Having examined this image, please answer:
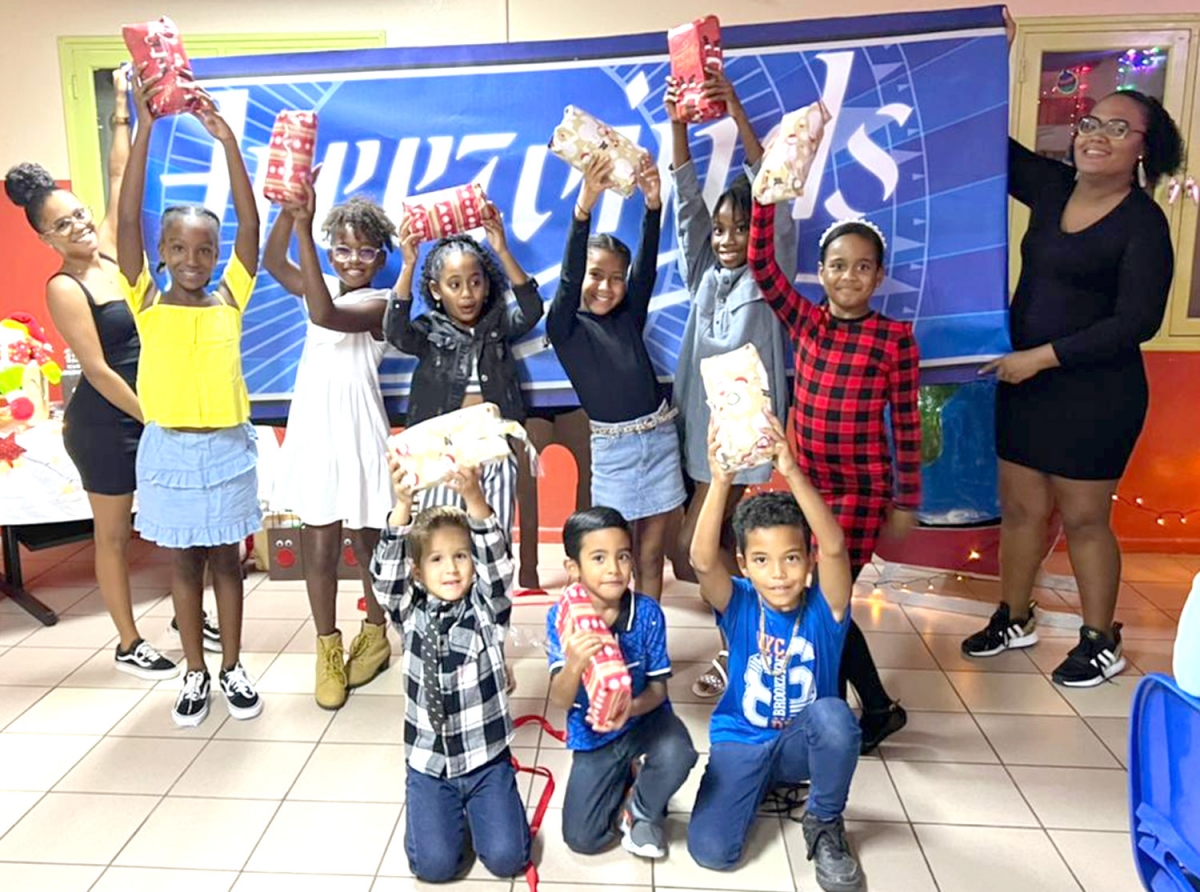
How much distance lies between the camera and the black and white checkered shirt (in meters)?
2.03

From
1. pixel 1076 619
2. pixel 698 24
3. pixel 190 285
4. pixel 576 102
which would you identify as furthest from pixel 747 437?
pixel 1076 619

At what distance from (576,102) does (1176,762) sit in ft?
7.18

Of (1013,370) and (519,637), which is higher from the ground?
(1013,370)

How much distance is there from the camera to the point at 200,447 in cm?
256

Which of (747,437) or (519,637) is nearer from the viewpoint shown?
(747,437)

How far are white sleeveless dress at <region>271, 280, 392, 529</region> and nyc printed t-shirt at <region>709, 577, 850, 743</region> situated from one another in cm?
114

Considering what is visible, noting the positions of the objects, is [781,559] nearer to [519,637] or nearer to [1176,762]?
[1176,762]

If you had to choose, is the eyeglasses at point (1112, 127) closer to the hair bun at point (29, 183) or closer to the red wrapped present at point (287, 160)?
the red wrapped present at point (287, 160)

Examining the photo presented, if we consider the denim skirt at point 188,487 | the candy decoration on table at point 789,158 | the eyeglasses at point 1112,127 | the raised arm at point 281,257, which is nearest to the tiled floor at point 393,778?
the denim skirt at point 188,487

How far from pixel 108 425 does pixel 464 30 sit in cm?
210

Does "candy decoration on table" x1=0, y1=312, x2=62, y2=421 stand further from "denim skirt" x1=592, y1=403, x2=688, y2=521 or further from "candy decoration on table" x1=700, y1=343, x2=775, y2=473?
"candy decoration on table" x1=700, y1=343, x2=775, y2=473

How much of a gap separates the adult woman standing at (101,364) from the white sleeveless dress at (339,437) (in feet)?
1.77

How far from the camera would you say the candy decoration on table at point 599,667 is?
1.85 meters

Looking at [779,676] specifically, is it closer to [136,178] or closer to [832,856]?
[832,856]
